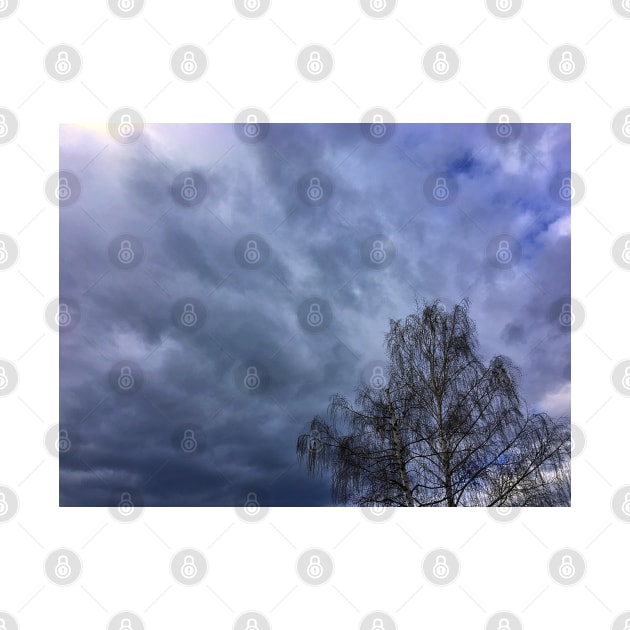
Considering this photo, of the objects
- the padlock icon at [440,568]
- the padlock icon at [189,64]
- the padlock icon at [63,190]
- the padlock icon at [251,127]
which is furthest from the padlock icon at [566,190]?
the padlock icon at [63,190]

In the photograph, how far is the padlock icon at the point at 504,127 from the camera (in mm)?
7152

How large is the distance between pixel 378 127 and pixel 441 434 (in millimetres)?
5340

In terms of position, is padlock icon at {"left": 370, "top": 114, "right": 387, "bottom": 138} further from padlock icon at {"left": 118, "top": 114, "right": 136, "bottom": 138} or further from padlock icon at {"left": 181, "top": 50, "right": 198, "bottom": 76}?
padlock icon at {"left": 118, "top": 114, "right": 136, "bottom": 138}

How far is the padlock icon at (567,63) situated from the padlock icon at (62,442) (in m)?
8.72

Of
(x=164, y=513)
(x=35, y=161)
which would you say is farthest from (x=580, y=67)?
(x=164, y=513)

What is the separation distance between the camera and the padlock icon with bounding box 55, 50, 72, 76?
675cm

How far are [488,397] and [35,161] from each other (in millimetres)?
8318

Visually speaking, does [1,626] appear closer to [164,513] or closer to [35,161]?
[164,513]

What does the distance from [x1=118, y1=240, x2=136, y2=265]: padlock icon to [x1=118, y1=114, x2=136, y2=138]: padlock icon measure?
207 centimetres

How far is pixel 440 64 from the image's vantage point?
693 cm

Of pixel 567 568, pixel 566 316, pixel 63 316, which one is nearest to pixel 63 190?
pixel 63 316

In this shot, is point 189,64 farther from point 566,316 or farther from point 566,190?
point 566,316

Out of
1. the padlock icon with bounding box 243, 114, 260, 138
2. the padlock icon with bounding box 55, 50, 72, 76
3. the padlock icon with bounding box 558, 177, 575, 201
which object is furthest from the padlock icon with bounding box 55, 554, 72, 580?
the padlock icon with bounding box 558, 177, 575, 201

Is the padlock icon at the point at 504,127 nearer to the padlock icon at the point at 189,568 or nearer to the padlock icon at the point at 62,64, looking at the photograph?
the padlock icon at the point at 62,64
